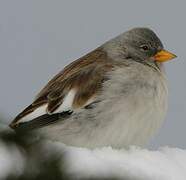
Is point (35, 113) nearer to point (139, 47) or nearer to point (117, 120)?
point (117, 120)

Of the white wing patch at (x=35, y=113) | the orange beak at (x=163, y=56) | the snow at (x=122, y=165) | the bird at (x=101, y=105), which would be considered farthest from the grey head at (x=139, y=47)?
the snow at (x=122, y=165)

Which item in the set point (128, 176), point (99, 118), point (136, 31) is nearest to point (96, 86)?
point (99, 118)

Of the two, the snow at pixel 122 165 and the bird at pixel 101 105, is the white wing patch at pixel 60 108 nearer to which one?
the bird at pixel 101 105

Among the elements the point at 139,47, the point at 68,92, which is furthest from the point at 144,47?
the point at 68,92

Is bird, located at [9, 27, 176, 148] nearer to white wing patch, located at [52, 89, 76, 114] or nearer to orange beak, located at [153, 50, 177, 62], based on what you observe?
white wing patch, located at [52, 89, 76, 114]

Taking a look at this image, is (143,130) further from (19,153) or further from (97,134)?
(19,153)

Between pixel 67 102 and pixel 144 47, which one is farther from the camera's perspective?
pixel 144 47

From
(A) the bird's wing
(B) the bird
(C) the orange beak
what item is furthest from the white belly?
(C) the orange beak
